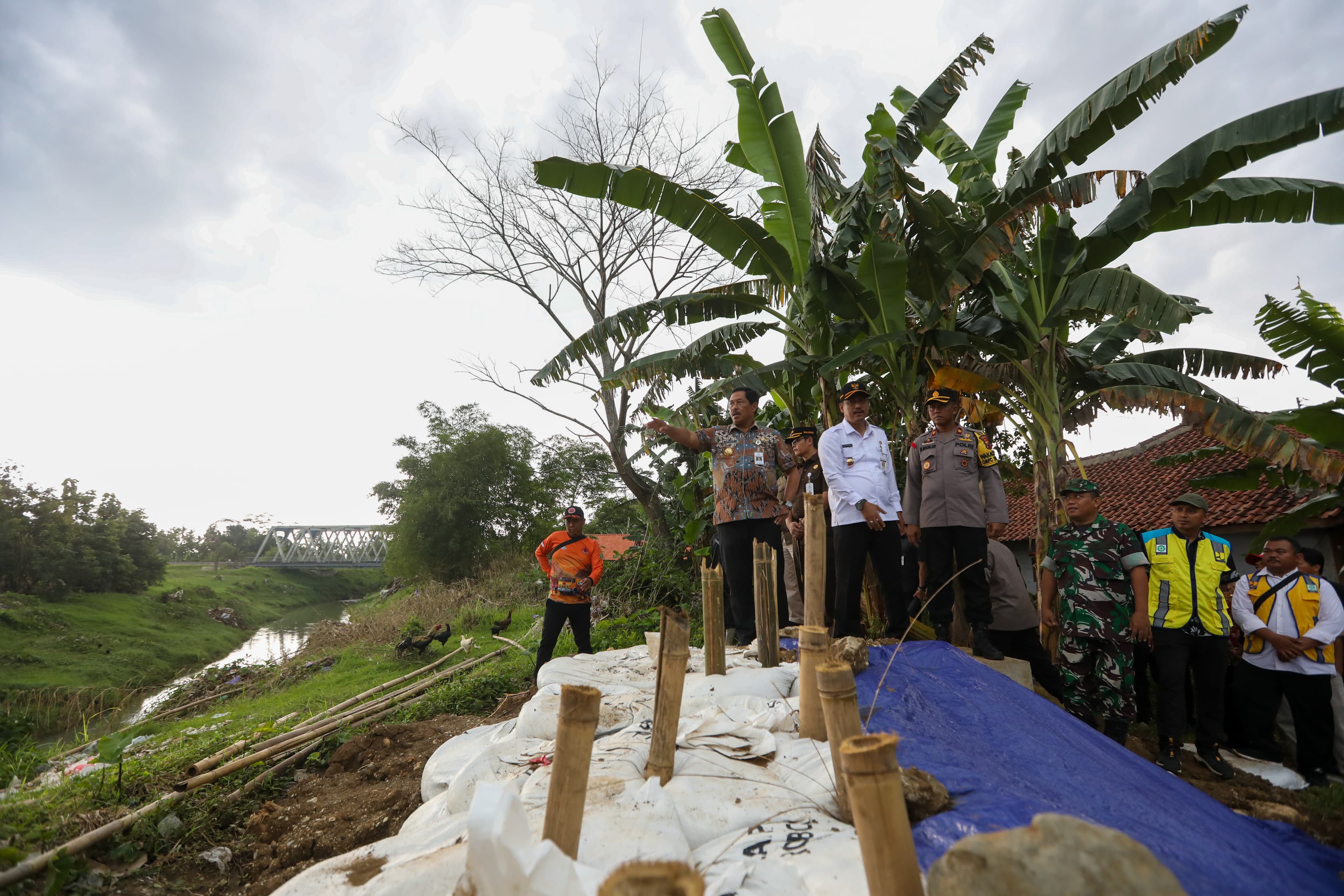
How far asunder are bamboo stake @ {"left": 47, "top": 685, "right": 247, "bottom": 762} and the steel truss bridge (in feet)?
70.3

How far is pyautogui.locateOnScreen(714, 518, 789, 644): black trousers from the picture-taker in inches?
182

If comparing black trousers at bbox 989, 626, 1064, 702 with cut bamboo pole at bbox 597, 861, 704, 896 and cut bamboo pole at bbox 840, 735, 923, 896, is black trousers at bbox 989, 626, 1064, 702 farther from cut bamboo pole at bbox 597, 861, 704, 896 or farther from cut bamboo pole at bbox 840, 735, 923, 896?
cut bamboo pole at bbox 597, 861, 704, 896

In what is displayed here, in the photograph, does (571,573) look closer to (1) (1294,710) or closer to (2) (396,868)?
(2) (396,868)

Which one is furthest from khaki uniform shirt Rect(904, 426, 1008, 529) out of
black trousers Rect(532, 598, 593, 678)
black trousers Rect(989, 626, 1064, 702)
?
black trousers Rect(532, 598, 593, 678)

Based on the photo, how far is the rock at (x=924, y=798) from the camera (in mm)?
1804

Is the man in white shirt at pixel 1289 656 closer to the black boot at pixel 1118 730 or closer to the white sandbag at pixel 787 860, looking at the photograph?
the black boot at pixel 1118 730

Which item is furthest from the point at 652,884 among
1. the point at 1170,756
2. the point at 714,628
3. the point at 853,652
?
the point at 1170,756

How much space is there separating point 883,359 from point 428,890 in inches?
184

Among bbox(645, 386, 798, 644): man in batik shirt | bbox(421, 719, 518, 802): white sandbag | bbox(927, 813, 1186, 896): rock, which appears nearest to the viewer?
bbox(927, 813, 1186, 896): rock

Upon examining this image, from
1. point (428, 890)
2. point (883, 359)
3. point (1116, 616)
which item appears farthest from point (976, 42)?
point (428, 890)

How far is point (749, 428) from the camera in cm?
476

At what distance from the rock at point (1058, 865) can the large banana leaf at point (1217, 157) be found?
469 cm

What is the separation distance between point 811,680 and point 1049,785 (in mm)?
813

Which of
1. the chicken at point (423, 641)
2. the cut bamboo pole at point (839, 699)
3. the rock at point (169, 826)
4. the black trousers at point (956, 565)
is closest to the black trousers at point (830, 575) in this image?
the black trousers at point (956, 565)
